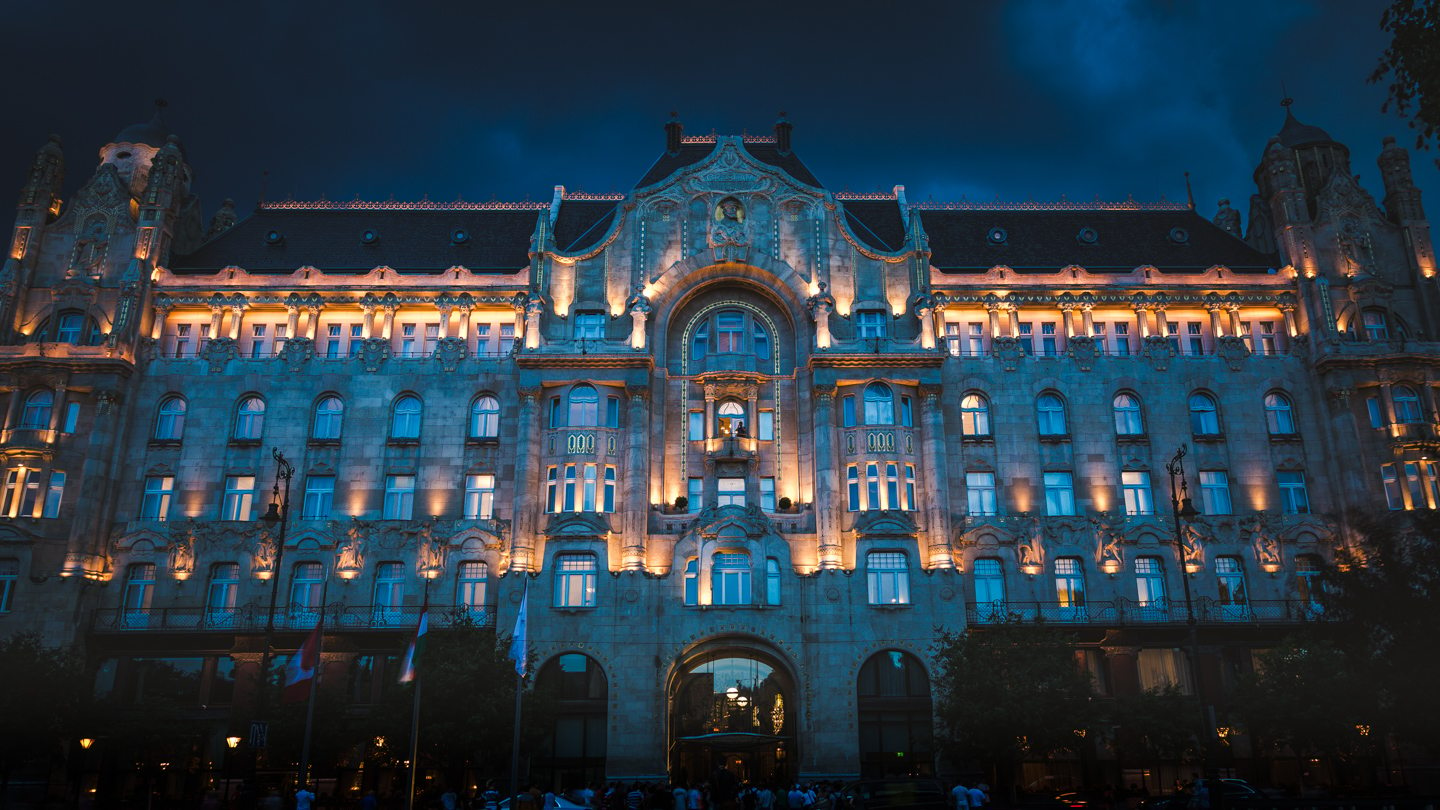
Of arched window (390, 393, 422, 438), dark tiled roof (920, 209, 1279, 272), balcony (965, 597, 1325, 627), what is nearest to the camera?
balcony (965, 597, 1325, 627)

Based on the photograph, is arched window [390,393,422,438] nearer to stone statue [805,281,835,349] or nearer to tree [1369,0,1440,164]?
stone statue [805,281,835,349]

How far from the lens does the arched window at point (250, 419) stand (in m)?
54.1

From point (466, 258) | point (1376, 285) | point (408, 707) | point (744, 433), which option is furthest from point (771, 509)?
point (1376, 285)

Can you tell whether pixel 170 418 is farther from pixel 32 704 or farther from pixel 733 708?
pixel 733 708

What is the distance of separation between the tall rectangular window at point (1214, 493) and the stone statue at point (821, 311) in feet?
66.2

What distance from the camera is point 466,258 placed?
6125 cm

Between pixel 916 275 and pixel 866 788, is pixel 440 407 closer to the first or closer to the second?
pixel 916 275

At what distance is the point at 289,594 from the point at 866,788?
1194 inches

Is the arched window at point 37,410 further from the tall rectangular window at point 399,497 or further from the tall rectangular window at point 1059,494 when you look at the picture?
the tall rectangular window at point 1059,494

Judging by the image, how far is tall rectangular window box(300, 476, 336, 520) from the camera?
52.4 m

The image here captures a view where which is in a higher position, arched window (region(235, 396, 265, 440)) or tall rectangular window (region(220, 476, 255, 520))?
arched window (region(235, 396, 265, 440))

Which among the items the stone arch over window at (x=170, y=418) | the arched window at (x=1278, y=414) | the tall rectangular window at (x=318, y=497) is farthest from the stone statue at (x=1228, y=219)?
the stone arch over window at (x=170, y=418)

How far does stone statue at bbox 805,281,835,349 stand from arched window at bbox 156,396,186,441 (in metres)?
32.8

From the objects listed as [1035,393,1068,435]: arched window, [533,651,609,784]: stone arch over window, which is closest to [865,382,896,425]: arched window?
[1035,393,1068,435]: arched window
